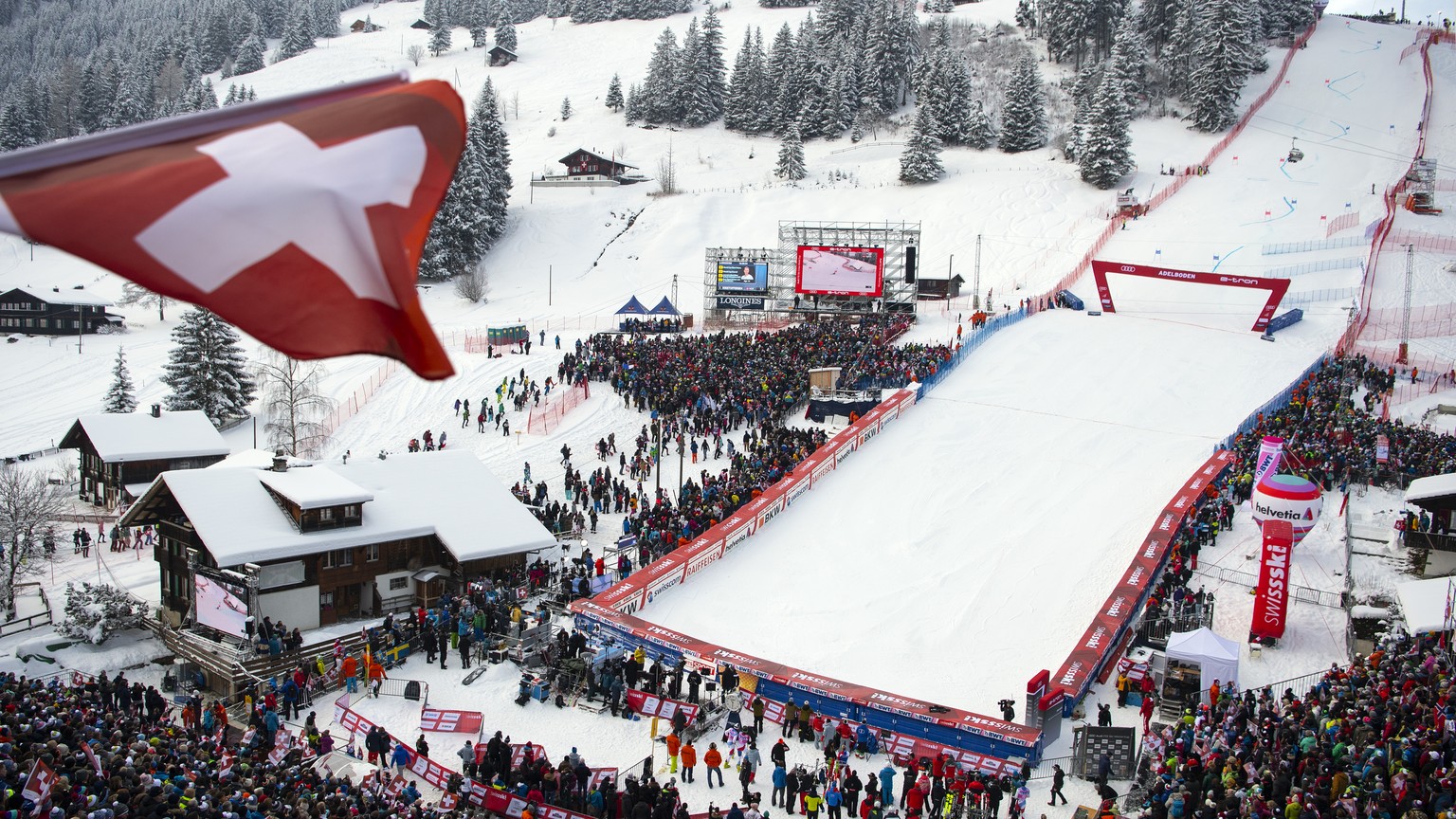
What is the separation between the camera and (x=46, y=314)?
178 feet

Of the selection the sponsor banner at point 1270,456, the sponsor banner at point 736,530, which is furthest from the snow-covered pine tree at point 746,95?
the sponsor banner at point 1270,456

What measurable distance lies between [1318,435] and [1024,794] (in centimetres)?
1825

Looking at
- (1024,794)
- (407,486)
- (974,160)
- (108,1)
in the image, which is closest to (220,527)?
(407,486)

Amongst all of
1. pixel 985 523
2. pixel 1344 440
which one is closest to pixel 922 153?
pixel 1344 440

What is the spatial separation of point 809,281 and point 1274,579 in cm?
2851

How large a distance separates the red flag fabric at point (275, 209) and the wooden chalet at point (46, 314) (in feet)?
182

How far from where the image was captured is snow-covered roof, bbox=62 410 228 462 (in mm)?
33406

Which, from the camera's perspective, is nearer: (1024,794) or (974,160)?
(1024,794)

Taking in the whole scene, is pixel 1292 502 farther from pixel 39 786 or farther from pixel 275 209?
pixel 275 209

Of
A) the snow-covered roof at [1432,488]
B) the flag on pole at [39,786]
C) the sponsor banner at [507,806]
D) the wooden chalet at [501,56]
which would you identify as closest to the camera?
the flag on pole at [39,786]

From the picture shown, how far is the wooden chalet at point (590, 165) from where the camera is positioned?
75.9 metres

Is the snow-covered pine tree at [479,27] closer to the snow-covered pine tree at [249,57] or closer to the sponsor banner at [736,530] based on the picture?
the snow-covered pine tree at [249,57]

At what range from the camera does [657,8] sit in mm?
122438

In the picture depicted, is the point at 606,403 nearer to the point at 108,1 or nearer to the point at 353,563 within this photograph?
the point at 353,563
